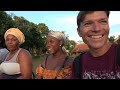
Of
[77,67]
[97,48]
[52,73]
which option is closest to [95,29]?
[97,48]

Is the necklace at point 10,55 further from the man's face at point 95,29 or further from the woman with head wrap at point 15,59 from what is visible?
the man's face at point 95,29

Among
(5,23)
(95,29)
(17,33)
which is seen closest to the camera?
(95,29)

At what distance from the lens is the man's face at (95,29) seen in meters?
2.51

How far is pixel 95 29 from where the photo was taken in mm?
2525

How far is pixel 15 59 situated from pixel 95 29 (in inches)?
39.5

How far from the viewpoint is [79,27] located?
2613mm

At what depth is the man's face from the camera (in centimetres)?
251

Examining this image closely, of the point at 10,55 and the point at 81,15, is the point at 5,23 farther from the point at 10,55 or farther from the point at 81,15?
the point at 81,15

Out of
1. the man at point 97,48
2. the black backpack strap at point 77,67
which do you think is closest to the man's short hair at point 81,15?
the man at point 97,48

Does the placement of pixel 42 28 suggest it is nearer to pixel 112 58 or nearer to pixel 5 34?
pixel 5 34

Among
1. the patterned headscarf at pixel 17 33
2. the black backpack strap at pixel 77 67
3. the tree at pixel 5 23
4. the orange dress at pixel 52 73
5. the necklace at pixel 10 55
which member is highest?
the tree at pixel 5 23

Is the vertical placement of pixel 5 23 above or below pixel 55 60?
above
